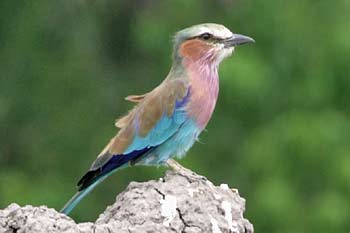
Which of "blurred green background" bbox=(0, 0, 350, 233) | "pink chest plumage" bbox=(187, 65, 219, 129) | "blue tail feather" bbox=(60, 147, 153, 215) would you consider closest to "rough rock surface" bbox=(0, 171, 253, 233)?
"blue tail feather" bbox=(60, 147, 153, 215)

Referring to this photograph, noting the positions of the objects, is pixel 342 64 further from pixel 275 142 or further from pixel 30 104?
pixel 30 104

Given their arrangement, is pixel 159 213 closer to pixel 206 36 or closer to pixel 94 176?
pixel 94 176

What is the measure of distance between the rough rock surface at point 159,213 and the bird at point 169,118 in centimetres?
70

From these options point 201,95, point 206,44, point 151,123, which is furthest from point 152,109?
point 206,44

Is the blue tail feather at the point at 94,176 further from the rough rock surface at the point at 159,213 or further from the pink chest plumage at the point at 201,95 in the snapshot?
the rough rock surface at the point at 159,213

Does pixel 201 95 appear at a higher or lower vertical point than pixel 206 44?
lower

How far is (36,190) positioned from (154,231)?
7.01 meters

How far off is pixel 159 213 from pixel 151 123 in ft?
4.11

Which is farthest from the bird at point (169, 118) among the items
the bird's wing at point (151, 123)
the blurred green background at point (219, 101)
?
the blurred green background at point (219, 101)

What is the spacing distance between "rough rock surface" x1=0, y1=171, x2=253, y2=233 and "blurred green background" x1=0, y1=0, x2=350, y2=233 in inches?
208

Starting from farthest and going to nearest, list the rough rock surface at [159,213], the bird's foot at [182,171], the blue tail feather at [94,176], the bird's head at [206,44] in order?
the bird's head at [206,44] → the blue tail feather at [94,176] → the bird's foot at [182,171] → the rough rock surface at [159,213]

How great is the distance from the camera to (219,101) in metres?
13.3

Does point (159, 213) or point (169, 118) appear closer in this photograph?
point (159, 213)

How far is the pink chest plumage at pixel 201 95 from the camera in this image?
798cm
